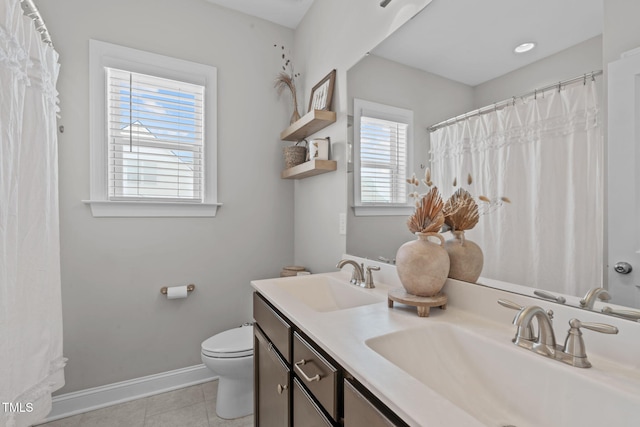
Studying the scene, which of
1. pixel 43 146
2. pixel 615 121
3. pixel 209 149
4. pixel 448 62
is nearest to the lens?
pixel 615 121

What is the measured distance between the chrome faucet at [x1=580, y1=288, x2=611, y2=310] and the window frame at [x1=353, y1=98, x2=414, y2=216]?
2.22 ft

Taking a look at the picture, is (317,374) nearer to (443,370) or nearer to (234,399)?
(443,370)

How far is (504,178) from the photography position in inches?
38.6

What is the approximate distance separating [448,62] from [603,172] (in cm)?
69

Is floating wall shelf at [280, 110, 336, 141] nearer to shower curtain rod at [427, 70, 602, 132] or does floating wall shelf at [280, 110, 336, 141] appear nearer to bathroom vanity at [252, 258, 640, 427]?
shower curtain rod at [427, 70, 602, 132]

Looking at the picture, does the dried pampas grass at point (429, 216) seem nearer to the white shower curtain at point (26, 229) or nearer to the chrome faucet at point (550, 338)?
the chrome faucet at point (550, 338)

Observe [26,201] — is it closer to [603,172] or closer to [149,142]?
[149,142]

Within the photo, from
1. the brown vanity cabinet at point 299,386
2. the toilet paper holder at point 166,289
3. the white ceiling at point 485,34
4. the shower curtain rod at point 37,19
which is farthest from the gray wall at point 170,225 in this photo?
the white ceiling at point 485,34

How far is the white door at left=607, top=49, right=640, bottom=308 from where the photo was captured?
27.6 inches

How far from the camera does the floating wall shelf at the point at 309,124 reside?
186 centimetres

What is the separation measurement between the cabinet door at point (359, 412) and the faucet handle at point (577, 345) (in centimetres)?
44

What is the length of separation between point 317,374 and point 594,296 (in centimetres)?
77

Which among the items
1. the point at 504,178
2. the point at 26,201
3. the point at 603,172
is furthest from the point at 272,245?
the point at 603,172

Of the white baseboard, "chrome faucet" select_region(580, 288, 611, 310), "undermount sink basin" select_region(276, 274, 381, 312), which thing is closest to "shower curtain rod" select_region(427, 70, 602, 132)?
"chrome faucet" select_region(580, 288, 611, 310)
